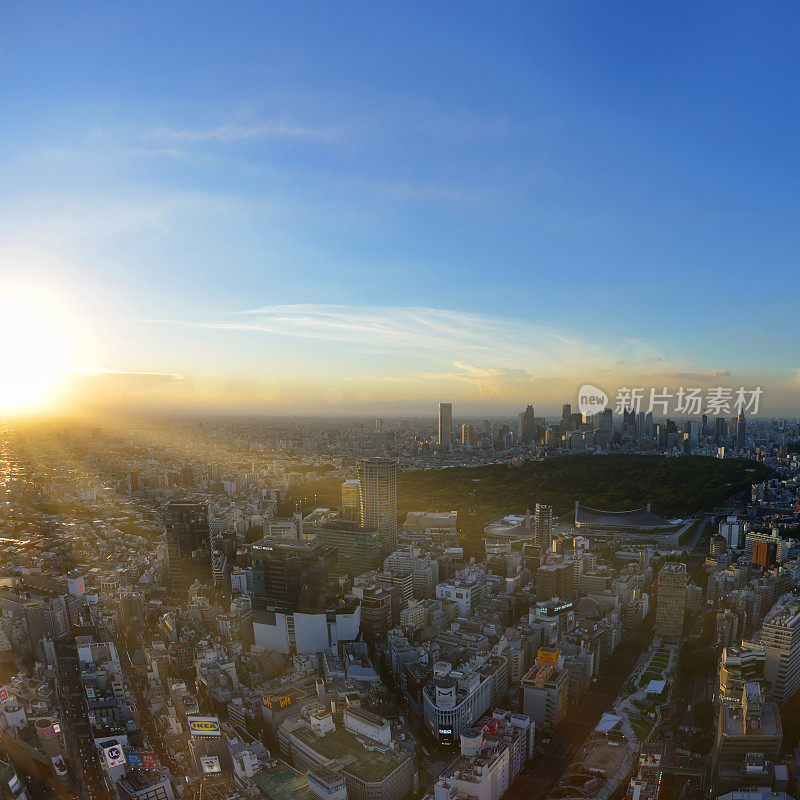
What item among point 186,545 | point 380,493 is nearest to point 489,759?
point 186,545

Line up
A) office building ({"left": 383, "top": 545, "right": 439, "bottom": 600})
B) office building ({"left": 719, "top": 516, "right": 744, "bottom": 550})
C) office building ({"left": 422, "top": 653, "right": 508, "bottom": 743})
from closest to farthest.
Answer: office building ({"left": 422, "top": 653, "right": 508, "bottom": 743})
office building ({"left": 383, "top": 545, "right": 439, "bottom": 600})
office building ({"left": 719, "top": 516, "right": 744, "bottom": 550})

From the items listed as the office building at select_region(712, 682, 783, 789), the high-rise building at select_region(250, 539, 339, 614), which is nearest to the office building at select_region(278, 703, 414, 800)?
the high-rise building at select_region(250, 539, 339, 614)

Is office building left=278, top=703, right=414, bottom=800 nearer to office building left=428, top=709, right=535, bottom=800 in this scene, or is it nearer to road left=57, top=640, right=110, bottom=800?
office building left=428, top=709, right=535, bottom=800

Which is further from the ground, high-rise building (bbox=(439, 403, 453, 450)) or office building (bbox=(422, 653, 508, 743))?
high-rise building (bbox=(439, 403, 453, 450))

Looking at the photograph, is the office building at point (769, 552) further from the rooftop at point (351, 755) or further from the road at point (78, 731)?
the road at point (78, 731)

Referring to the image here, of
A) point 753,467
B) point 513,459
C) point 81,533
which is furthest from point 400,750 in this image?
point 753,467

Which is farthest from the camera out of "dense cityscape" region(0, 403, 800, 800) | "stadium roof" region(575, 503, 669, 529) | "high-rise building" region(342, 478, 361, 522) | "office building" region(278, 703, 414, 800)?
"stadium roof" region(575, 503, 669, 529)
